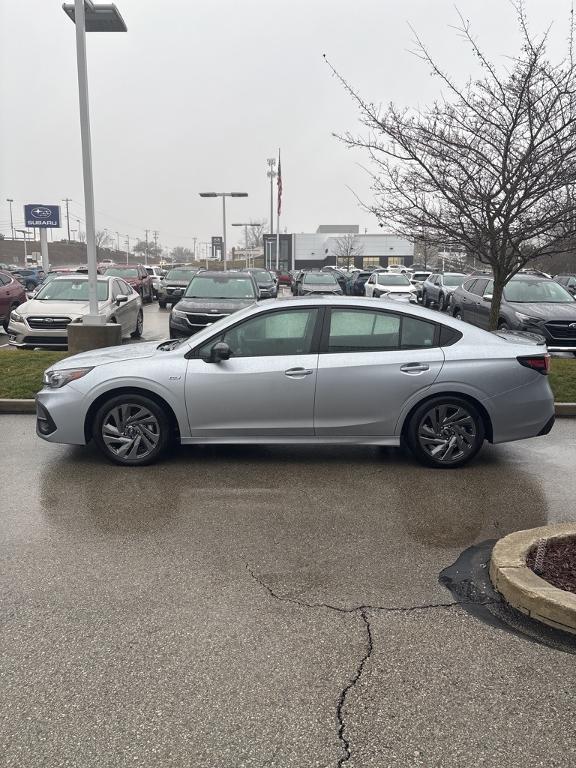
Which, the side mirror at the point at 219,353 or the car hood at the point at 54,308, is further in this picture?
the car hood at the point at 54,308

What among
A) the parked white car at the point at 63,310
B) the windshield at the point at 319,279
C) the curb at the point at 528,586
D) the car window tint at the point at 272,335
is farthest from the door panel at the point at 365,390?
the windshield at the point at 319,279

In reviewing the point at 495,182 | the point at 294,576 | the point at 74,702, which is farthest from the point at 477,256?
the point at 74,702

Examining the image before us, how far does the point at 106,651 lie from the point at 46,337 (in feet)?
33.7

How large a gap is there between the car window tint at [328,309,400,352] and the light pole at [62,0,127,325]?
20.3ft

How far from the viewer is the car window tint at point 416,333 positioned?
601cm

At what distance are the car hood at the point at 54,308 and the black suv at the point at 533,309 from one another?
845 centimetres

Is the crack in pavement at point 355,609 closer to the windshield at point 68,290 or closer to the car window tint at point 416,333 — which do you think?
the car window tint at point 416,333

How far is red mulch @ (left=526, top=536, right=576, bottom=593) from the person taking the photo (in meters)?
3.49

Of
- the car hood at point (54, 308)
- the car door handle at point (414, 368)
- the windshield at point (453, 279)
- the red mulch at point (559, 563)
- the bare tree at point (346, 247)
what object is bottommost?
the red mulch at point (559, 563)

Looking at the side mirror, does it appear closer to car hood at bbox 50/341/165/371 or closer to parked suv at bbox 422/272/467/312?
car hood at bbox 50/341/165/371

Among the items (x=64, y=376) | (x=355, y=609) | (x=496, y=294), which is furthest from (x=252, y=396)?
(x=496, y=294)

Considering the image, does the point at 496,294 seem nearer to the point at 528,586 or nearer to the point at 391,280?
the point at 528,586

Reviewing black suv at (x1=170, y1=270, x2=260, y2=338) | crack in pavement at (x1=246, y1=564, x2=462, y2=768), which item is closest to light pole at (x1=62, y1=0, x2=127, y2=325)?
black suv at (x1=170, y1=270, x2=260, y2=338)

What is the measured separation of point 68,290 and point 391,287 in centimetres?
1453
